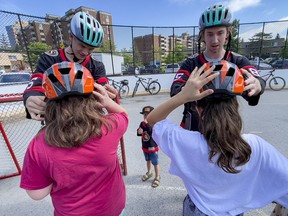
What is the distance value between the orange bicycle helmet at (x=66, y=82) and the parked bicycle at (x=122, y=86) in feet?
31.9

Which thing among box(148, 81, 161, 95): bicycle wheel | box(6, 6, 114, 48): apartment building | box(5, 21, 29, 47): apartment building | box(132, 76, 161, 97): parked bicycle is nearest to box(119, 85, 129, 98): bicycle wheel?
box(132, 76, 161, 97): parked bicycle

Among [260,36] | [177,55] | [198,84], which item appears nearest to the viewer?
[198,84]

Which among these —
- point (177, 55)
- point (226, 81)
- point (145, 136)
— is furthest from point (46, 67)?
point (177, 55)

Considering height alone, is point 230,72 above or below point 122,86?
above

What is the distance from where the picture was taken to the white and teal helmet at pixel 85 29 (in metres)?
1.50

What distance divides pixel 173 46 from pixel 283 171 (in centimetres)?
1397

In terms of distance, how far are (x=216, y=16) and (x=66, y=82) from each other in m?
1.35

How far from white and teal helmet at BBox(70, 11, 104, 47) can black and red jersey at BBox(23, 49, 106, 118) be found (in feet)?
0.67

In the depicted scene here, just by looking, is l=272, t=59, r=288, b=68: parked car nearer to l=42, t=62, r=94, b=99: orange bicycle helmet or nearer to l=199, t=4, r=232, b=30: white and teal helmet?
l=199, t=4, r=232, b=30: white and teal helmet

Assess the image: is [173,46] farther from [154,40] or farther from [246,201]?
[246,201]

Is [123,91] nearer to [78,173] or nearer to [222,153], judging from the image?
[78,173]

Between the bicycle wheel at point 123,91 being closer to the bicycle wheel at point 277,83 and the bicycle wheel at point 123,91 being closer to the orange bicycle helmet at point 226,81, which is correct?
the bicycle wheel at point 277,83

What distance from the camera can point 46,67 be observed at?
1562 mm

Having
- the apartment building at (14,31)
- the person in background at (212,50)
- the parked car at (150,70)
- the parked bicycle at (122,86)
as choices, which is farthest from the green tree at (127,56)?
the person in background at (212,50)
